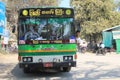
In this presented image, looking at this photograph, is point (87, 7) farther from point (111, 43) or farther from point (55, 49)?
point (55, 49)

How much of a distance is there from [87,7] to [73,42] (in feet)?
107

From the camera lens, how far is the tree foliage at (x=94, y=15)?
46.1 metres

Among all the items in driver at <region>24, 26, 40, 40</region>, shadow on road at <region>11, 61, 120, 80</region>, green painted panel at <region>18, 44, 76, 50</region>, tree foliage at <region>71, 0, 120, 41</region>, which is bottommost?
shadow on road at <region>11, 61, 120, 80</region>

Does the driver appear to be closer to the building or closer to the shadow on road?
the shadow on road

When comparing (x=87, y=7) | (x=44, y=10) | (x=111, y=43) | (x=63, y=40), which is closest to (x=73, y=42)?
(x=63, y=40)

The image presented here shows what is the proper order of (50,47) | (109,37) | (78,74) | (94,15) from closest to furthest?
(50,47), (78,74), (109,37), (94,15)

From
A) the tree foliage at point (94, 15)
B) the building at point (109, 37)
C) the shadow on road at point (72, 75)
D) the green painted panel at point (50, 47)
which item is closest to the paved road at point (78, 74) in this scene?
the shadow on road at point (72, 75)

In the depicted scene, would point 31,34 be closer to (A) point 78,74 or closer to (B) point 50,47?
(B) point 50,47

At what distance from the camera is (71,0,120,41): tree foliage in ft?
151

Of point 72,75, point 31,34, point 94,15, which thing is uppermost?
point 94,15

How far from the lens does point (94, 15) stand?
1834 inches

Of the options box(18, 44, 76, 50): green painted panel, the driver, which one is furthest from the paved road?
the driver

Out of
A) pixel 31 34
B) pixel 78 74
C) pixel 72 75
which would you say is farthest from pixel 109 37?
pixel 31 34

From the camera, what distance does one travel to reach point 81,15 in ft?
155
